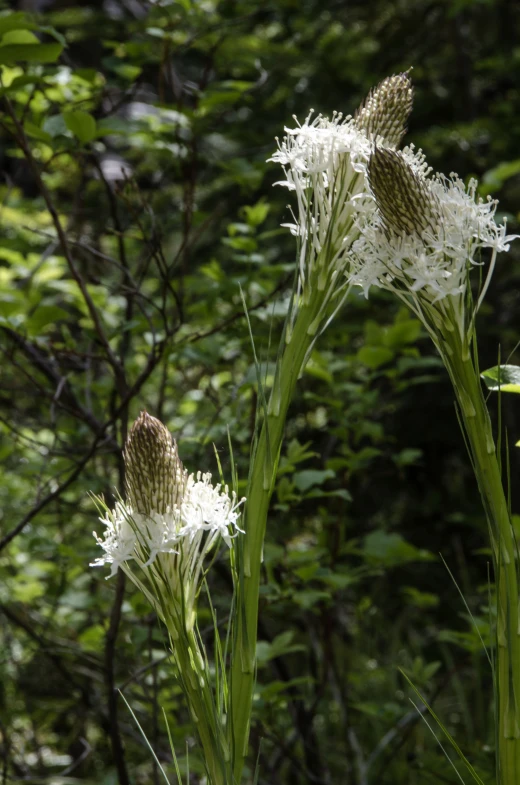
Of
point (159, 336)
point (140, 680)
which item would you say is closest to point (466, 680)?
point (140, 680)

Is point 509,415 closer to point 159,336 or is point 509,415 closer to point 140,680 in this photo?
point 159,336

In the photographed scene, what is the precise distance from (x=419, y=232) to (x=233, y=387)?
1182 millimetres

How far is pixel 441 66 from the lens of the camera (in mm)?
3861

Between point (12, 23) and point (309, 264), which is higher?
point (12, 23)

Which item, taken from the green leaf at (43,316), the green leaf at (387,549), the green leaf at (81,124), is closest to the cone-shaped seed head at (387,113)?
the green leaf at (81,124)

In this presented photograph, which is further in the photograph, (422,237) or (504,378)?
(504,378)

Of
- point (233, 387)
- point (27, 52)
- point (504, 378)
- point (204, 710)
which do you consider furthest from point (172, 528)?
point (233, 387)

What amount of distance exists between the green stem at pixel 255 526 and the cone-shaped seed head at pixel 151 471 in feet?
0.28

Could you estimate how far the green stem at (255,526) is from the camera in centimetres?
82

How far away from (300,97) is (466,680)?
2621 mm

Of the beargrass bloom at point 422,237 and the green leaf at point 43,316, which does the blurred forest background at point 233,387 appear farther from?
the beargrass bloom at point 422,237

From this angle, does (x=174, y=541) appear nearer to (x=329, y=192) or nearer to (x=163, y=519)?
(x=163, y=519)

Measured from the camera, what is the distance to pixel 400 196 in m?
0.79

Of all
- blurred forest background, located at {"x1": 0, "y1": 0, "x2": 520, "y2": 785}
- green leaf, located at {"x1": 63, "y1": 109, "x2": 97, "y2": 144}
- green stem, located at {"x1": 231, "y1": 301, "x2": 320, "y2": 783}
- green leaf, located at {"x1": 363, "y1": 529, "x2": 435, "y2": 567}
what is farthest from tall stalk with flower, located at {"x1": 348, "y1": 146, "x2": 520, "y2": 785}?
green leaf, located at {"x1": 363, "y1": 529, "x2": 435, "y2": 567}
